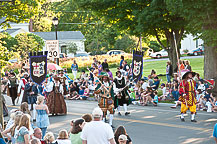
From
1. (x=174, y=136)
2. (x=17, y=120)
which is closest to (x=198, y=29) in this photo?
(x=174, y=136)

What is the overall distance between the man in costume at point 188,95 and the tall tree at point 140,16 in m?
8.48

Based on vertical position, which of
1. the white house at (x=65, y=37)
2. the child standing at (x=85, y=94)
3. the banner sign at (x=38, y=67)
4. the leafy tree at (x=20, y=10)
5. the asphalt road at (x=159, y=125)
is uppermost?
the white house at (x=65, y=37)

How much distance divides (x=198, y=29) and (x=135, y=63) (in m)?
4.57

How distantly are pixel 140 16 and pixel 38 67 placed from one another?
A: 9030 mm

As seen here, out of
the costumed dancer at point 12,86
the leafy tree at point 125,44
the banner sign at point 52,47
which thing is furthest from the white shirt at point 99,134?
the leafy tree at point 125,44

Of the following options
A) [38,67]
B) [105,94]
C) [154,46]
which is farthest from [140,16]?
[154,46]

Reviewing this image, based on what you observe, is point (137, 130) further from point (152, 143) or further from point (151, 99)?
point (151, 99)

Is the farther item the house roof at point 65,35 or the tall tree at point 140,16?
the house roof at point 65,35

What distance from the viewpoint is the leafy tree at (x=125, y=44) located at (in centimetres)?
6234

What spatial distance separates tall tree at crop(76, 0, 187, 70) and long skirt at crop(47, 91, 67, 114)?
8152mm

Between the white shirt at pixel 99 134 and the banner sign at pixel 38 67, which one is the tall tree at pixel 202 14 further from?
the white shirt at pixel 99 134

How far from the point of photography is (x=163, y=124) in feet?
53.2

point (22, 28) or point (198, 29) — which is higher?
point (22, 28)

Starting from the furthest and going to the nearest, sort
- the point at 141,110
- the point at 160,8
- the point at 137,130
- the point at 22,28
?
1. the point at 22,28
2. the point at 160,8
3. the point at 141,110
4. the point at 137,130
